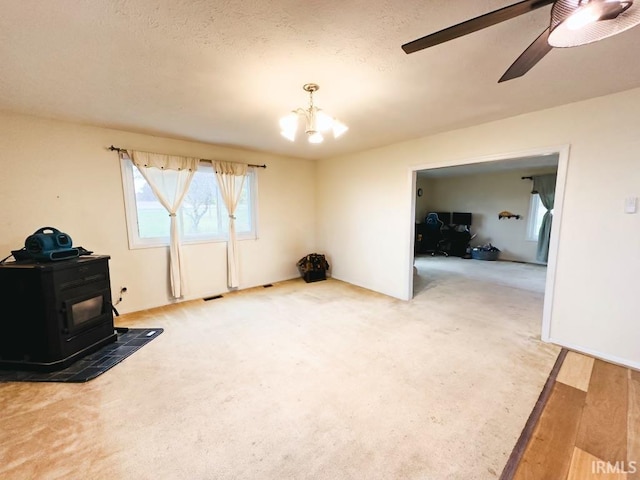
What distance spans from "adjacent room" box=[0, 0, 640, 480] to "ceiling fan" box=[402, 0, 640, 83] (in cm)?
1

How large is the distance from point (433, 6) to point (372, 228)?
325cm

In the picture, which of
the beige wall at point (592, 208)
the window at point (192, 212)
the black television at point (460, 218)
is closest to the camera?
the beige wall at point (592, 208)

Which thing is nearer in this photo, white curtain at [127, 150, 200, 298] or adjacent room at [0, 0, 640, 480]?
adjacent room at [0, 0, 640, 480]

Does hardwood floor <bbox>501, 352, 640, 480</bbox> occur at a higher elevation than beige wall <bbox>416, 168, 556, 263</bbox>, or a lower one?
lower

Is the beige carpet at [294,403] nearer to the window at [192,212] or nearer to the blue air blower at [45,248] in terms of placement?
the blue air blower at [45,248]

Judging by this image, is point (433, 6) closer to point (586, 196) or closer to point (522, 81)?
point (522, 81)

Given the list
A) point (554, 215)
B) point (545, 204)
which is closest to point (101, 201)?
point (554, 215)

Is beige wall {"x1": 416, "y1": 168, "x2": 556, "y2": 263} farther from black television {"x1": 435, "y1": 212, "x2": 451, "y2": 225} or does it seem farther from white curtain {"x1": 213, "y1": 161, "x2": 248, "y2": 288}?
white curtain {"x1": 213, "y1": 161, "x2": 248, "y2": 288}

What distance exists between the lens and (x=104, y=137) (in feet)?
10.4

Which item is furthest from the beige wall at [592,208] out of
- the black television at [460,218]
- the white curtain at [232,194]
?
the black television at [460,218]

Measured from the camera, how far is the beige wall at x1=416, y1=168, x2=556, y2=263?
Answer: 6691 millimetres

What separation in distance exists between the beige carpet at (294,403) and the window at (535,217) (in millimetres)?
4468

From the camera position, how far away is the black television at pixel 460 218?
25.1 feet

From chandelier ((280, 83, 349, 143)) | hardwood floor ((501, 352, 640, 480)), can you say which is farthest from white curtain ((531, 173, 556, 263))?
chandelier ((280, 83, 349, 143))
